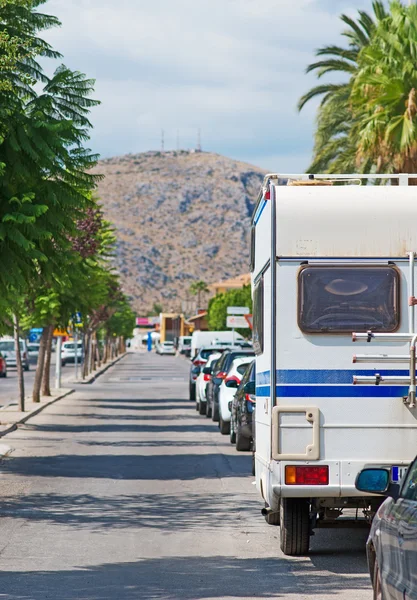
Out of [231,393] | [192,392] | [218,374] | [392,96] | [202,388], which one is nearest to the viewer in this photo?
[231,393]

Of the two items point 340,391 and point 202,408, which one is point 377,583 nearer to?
point 340,391

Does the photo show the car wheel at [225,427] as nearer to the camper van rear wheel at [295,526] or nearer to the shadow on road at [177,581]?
the camper van rear wheel at [295,526]

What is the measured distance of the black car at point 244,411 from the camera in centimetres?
1956

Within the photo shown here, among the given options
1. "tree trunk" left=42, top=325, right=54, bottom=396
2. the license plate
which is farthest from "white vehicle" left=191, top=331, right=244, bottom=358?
the license plate

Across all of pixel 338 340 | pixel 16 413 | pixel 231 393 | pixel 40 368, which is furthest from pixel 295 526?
pixel 40 368

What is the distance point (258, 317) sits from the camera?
11.1 metres

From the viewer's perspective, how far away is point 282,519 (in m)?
10.2

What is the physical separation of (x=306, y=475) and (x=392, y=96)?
1770cm

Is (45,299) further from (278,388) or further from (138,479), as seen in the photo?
(278,388)

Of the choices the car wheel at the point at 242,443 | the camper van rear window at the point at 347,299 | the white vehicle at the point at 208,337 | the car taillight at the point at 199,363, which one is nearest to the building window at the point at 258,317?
the camper van rear window at the point at 347,299

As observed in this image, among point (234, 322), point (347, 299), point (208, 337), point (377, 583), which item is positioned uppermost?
point (234, 322)

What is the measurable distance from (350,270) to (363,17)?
79.9ft

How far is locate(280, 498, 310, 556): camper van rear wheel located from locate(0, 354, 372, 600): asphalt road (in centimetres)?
14

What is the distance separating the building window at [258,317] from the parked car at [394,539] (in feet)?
10.8
